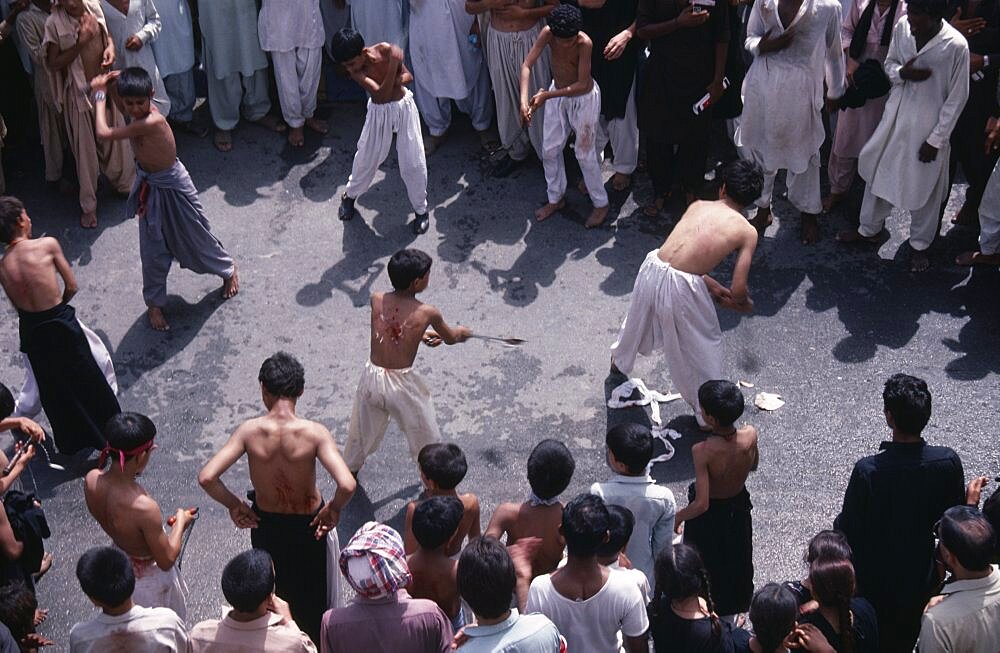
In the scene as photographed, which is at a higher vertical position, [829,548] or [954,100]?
[954,100]

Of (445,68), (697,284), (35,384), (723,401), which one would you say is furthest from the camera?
(445,68)

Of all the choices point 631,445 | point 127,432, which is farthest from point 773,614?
point 127,432

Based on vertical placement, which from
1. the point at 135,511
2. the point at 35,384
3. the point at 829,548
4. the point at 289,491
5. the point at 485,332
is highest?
the point at 829,548

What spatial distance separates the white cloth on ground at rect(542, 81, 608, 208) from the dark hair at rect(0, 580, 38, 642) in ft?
15.9

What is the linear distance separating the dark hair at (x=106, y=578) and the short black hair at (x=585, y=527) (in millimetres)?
1648

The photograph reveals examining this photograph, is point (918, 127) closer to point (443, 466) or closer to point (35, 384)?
point (443, 466)

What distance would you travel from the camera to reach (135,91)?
723 cm

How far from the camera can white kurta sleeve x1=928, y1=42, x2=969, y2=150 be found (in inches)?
291

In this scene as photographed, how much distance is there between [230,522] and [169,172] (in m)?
2.30

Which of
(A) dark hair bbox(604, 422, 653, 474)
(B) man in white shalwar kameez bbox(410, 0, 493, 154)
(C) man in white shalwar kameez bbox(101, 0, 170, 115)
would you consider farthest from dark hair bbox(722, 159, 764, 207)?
(C) man in white shalwar kameez bbox(101, 0, 170, 115)

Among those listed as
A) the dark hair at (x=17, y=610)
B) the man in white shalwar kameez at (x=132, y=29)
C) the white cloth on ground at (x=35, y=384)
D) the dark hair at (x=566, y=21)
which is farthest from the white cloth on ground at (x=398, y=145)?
the dark hair at (x=17, y=610)

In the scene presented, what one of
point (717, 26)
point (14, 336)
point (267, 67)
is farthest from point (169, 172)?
point (717, 26)

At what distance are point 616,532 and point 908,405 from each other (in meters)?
1.42

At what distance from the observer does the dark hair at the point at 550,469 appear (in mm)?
4996
